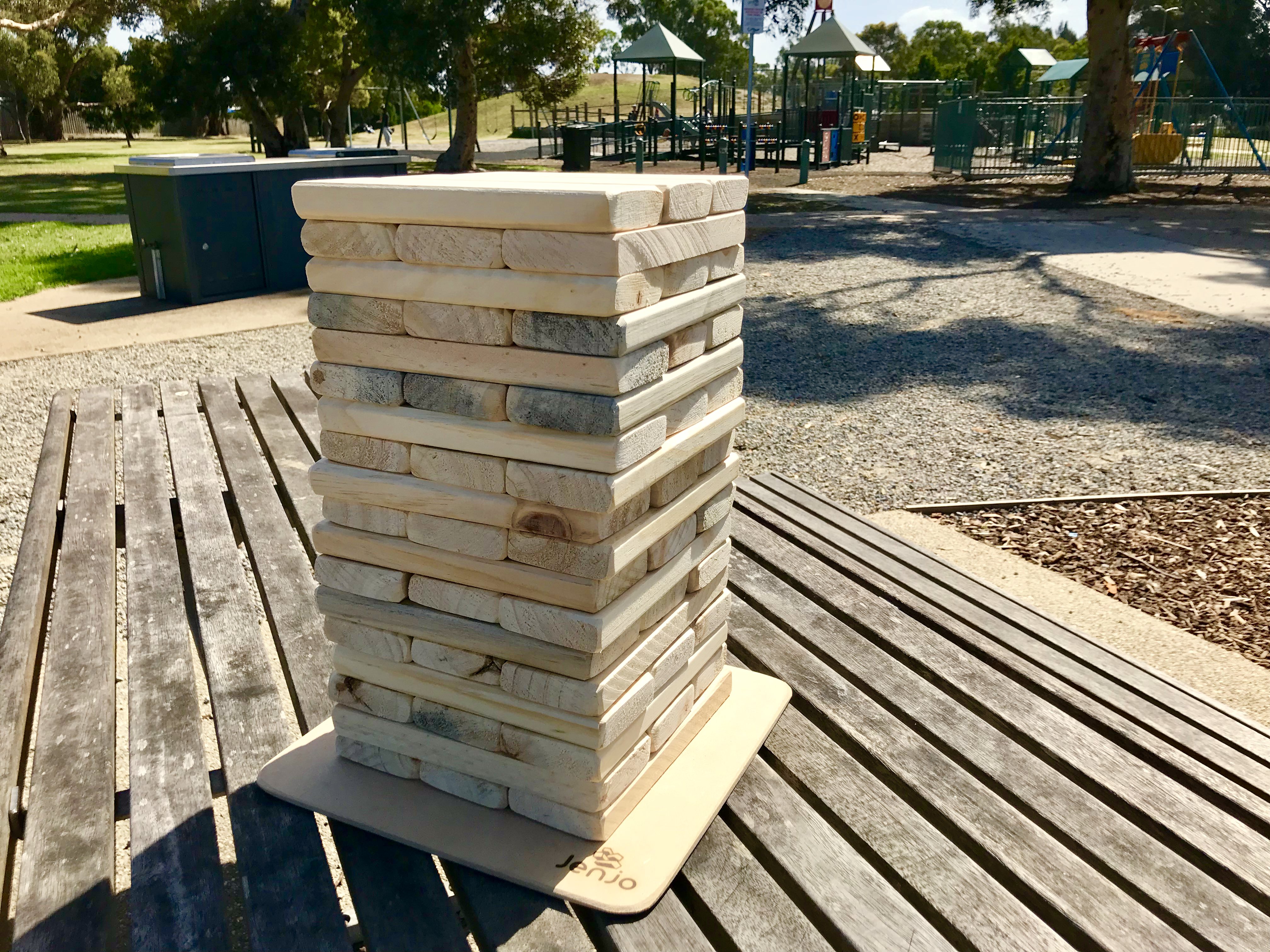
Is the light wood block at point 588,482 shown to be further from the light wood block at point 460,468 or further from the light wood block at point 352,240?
the light wood block at point 352,240

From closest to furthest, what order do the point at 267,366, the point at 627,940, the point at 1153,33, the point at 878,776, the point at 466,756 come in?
the point at 627,940 < the point at 466,756 < the point at 878,776 < the point at 267,366 < the point at 1153,33

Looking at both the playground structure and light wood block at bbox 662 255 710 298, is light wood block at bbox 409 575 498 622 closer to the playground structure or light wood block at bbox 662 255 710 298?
light wood block at bbox 662 255 710 298

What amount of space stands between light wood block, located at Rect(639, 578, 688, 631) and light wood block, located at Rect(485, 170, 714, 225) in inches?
27.6

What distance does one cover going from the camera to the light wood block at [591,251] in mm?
1580

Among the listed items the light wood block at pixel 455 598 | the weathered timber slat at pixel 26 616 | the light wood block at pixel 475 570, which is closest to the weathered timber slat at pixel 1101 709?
the light wood block at pixel 475 570

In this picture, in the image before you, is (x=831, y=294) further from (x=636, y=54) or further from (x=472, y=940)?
(x=636, y=54)

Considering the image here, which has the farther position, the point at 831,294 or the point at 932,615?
the point at 831,294

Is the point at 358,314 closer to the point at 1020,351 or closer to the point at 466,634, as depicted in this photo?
the point at 466,634

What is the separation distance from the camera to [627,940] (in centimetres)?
164

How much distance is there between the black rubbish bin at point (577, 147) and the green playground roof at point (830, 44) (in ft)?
22.8


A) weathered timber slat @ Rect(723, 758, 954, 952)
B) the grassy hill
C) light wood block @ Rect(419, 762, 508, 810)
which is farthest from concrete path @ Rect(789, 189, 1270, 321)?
the grassy hill

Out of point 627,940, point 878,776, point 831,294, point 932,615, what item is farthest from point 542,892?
point 831,294

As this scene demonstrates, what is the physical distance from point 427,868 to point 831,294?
856cm

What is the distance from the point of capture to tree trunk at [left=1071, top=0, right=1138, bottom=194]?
1645cm
